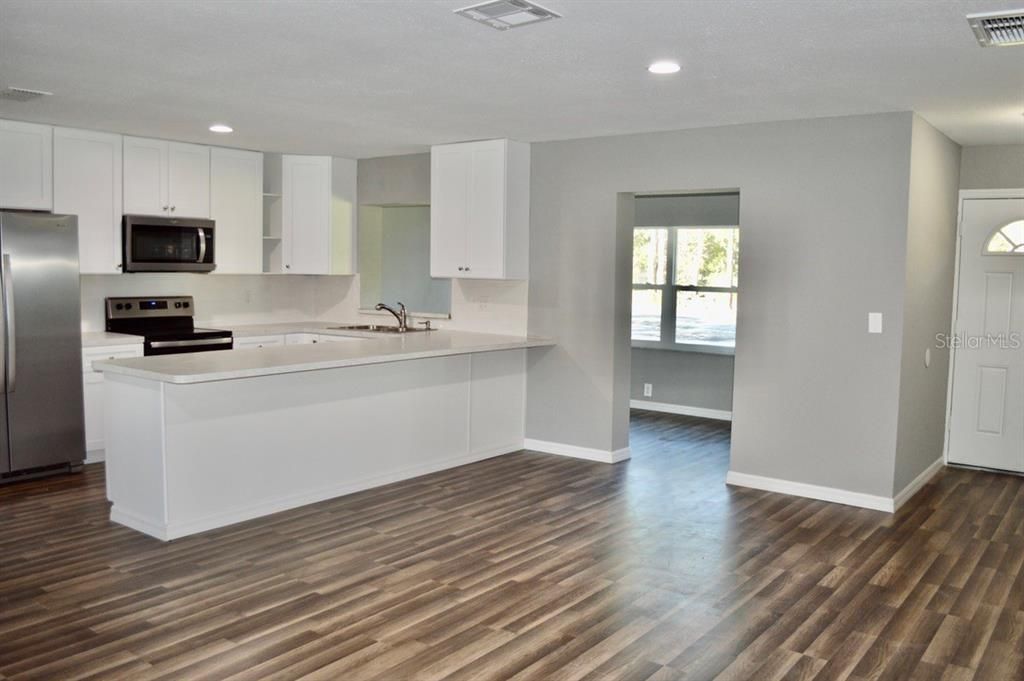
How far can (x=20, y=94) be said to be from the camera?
4695 millimetres

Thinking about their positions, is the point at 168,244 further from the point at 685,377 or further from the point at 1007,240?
the point at 1007,240

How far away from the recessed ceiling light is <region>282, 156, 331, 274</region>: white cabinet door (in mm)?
4016

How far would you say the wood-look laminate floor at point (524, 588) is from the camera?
10.0 feet

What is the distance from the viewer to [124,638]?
3166 millimetres

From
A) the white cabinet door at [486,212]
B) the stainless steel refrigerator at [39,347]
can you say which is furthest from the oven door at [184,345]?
the white cabinet door at [486,212]

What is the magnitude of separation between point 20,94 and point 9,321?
1396 mm

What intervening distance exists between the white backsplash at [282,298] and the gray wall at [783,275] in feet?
2.12

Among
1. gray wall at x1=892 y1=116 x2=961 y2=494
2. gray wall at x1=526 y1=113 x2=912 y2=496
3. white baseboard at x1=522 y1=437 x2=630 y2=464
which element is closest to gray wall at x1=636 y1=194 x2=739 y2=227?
gray wall at x1=526 y1=113 x2=912 y2=496

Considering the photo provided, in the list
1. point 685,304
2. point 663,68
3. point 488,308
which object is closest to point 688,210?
point 685,304

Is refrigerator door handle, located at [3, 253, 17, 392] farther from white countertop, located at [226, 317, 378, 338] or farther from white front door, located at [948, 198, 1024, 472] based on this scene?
white front door, located at [948, 198, 1024, 472]

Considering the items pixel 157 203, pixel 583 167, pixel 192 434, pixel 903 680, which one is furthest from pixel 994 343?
pixel 157 203

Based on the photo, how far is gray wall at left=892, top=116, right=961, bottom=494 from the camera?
5.04 meters

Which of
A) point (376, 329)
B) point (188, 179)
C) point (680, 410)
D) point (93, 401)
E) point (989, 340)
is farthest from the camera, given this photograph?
point (680, 410)

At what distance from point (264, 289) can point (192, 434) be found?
142 inches
